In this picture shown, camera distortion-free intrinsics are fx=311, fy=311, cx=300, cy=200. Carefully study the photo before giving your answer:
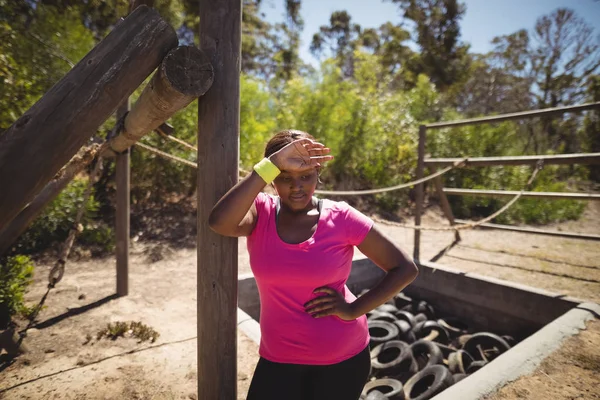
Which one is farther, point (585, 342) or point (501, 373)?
point (585, 342)

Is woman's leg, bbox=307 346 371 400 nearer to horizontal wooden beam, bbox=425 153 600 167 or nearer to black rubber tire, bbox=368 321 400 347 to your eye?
black rubber tire, bbox=368 321 400 347

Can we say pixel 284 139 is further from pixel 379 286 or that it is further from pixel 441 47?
pixel 441 47

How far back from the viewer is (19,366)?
2.49 meters

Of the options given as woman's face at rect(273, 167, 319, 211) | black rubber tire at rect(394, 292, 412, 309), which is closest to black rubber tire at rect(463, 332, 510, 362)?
black rubber tire at rect(394, 292, 412, 309)

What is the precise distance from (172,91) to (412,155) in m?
10.4

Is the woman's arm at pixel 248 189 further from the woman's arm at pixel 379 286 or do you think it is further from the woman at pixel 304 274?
the woman's arm at pixel 379 286

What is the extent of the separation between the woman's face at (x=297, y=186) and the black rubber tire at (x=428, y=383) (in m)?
2.14

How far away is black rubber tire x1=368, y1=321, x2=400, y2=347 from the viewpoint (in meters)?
3.50

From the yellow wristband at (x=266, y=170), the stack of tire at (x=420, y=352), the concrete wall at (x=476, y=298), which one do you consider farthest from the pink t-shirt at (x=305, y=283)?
the concrete wall at (x=476, y=298)

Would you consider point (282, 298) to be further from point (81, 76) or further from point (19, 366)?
point (19, 366)

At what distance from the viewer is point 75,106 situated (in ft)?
3.43

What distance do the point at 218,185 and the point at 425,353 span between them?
10.1ft

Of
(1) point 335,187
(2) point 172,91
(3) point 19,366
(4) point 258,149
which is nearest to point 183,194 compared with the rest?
(4) point 258,149

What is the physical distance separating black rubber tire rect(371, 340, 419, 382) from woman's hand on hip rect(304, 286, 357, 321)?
81.1 inches
